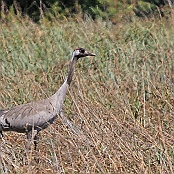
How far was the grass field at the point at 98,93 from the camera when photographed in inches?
153

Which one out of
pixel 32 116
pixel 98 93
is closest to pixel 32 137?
pixel 32 116

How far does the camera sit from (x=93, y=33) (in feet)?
26.5

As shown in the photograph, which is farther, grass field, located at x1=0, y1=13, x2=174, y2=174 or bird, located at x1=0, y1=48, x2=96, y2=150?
bird, located at x1=0, y1=48, x2=96, y2=150

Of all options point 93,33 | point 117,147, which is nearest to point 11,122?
point 117,147

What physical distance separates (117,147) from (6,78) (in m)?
2.51

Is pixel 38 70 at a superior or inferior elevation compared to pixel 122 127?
inferior

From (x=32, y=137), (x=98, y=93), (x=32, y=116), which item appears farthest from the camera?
(x=98, y=93)

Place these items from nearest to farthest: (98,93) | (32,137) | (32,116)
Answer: (32,137) < (32,116) < (98,93)

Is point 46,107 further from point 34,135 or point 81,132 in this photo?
point 81,132

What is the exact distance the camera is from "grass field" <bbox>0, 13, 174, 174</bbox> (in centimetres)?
389

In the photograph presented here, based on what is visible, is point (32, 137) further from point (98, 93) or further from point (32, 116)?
point (98, 93)

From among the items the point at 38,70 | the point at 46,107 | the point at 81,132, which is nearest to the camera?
the point at 81,132

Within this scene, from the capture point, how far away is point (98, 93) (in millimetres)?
5176

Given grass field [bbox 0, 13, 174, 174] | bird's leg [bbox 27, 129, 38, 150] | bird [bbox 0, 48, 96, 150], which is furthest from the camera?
bird [bbox 0, 48, 96, 150]
